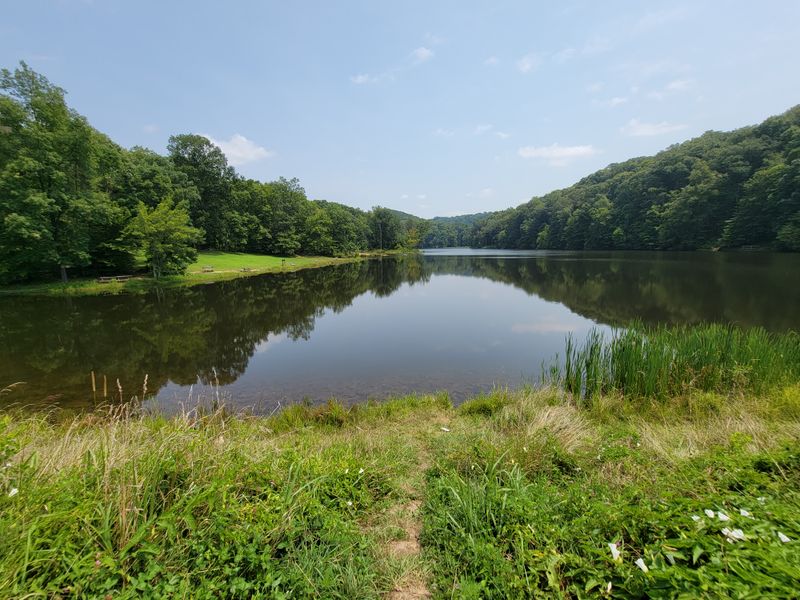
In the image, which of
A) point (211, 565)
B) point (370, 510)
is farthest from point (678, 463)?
point (211, 565)

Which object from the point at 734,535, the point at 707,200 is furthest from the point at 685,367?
the point at 707,200

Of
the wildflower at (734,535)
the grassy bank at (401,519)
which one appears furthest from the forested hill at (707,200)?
the wildflower at (734,535)

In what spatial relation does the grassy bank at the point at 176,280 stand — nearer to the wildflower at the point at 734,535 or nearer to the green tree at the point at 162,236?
the green tree at the point at 162,236

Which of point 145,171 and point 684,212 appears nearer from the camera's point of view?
point 145,171

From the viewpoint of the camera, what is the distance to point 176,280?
28.8 metres

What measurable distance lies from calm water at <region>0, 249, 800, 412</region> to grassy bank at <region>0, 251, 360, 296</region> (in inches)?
104

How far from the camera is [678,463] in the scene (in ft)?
12.0

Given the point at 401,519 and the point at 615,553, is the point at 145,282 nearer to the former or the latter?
the point at 401,519

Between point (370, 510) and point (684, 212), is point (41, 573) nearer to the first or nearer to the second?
point (370, 510)

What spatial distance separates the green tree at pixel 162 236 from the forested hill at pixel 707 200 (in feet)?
220

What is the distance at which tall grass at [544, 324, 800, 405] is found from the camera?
23.3ft

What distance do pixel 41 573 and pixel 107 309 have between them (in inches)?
836

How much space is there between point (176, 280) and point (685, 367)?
1321 inches

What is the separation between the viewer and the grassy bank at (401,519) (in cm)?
209
